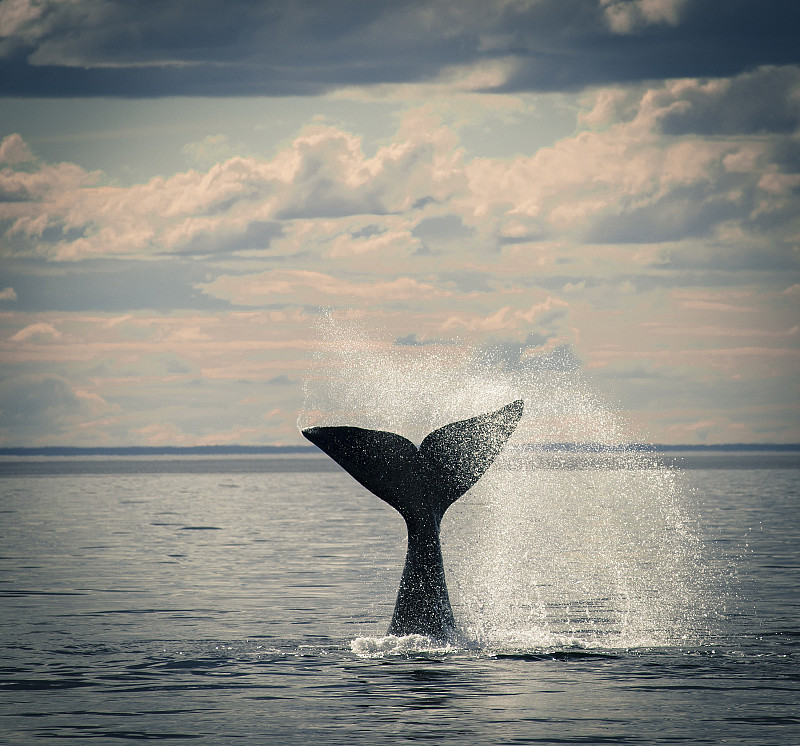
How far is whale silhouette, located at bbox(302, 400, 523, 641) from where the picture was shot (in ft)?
45.8

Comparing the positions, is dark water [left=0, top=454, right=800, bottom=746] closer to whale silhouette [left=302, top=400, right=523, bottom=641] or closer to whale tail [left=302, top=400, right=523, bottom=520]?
whale silhouette [left=302, top=400, right=523, bottom=641]

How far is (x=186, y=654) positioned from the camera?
52.7 ft

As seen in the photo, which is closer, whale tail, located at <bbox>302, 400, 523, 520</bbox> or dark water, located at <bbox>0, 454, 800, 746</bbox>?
dark water, located at <bbox>0, 454, 800, 746</bbox>

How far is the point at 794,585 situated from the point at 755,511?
29061mm

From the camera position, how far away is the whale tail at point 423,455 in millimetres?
13875

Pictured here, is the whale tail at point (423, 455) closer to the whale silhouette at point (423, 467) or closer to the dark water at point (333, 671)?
the whale silhouette at point (423, 467)

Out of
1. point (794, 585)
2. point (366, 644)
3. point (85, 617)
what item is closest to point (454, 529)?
point (794, 585)

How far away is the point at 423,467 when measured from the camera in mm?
14414

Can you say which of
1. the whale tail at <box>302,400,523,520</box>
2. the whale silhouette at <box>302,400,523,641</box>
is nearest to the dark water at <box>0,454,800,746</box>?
the whale silhouette at <box>302,400,523,641</box>

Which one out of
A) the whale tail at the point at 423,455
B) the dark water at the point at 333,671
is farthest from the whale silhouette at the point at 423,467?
the dark water at the point at 333,671

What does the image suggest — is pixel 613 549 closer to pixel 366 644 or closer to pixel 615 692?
pixel 366 644

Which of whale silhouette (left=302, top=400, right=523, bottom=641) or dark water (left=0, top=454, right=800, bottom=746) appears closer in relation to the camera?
dark water (left=0, top=454, right=800, bottom=746)

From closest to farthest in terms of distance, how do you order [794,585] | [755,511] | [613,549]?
[794,585], [613,549], [755,511]

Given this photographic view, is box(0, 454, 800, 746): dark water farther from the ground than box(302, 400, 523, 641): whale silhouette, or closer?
closer
